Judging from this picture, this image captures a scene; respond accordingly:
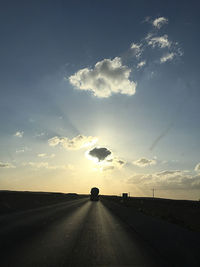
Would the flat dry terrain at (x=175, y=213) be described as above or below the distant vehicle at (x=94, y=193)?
below

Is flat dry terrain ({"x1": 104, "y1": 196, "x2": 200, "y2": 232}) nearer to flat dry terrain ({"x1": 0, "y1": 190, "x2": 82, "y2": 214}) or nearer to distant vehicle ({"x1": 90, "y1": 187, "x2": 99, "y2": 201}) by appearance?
flat dry terrain ({"x1": 0, "y1": 190, "x2": 82, "y2": 214})

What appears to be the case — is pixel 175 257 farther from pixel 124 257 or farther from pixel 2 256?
pixel 2 256

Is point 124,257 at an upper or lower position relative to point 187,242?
lower

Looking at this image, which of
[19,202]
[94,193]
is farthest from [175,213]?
[94,193]

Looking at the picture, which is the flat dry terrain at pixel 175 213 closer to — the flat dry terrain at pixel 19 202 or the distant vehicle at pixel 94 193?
the flat dry terrain at pixel 19 202

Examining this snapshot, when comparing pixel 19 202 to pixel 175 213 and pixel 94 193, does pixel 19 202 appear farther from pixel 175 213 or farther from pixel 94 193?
pixel 94 193

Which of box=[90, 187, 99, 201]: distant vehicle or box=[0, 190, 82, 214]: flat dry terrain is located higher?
box=[90, 187, 99, 201]: distant vehicle

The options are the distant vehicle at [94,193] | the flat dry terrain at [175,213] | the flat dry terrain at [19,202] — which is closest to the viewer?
the flat dry terrain at [175,213]

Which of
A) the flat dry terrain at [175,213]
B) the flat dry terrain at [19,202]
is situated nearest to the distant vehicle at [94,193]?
the flat dry terrain at [19,202]

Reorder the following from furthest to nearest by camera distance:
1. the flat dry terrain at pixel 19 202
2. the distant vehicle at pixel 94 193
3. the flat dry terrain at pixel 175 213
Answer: the distant vehicle at pixel 94 193
the flat dry terrain at pixel 19 202
the flat dry terrain at pixel 175 213

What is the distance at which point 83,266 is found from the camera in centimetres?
654

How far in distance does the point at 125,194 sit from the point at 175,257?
7690 cm

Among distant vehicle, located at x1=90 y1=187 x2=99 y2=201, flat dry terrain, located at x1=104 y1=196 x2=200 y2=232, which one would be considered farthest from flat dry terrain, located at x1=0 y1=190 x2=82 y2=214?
flat dry terrain, located at x1=104 y1=196 x2=200 y2=232

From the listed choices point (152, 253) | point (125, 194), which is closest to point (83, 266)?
point (152, 253)
